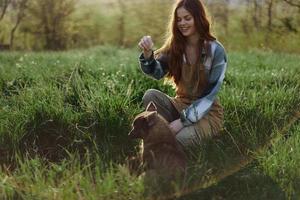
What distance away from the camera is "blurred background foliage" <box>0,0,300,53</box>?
36.0 ft

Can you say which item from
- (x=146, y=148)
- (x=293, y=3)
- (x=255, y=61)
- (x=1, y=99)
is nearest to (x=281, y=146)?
(x=146, y=148)

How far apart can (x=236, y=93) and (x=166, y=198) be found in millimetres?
1743

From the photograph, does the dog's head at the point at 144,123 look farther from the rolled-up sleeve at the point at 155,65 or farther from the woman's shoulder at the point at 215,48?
the woman's shoulder at the point at 215,48

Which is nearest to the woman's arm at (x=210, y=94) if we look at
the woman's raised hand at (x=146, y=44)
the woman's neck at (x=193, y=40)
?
the woman's neck at (x=193, y=40)

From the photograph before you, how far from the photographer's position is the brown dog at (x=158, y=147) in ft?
10.8

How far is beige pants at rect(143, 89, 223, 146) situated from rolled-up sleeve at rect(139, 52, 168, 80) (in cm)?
13

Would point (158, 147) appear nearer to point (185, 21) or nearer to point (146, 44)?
point (146, 44)

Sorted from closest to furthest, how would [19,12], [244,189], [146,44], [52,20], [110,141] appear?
[244,189], [146,44], [110,141], [19,12], [52,20]

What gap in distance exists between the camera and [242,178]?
3475 mm

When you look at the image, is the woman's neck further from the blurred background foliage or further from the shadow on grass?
the blurred background foliage

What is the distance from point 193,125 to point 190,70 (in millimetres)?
387

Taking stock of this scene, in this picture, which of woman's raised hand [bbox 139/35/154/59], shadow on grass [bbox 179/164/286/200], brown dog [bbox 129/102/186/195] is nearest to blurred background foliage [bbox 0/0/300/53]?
woman's raised hand [bbox 139/35/154/59]

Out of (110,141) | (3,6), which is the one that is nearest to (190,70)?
(110,141)

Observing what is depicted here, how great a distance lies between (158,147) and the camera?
3.35m
